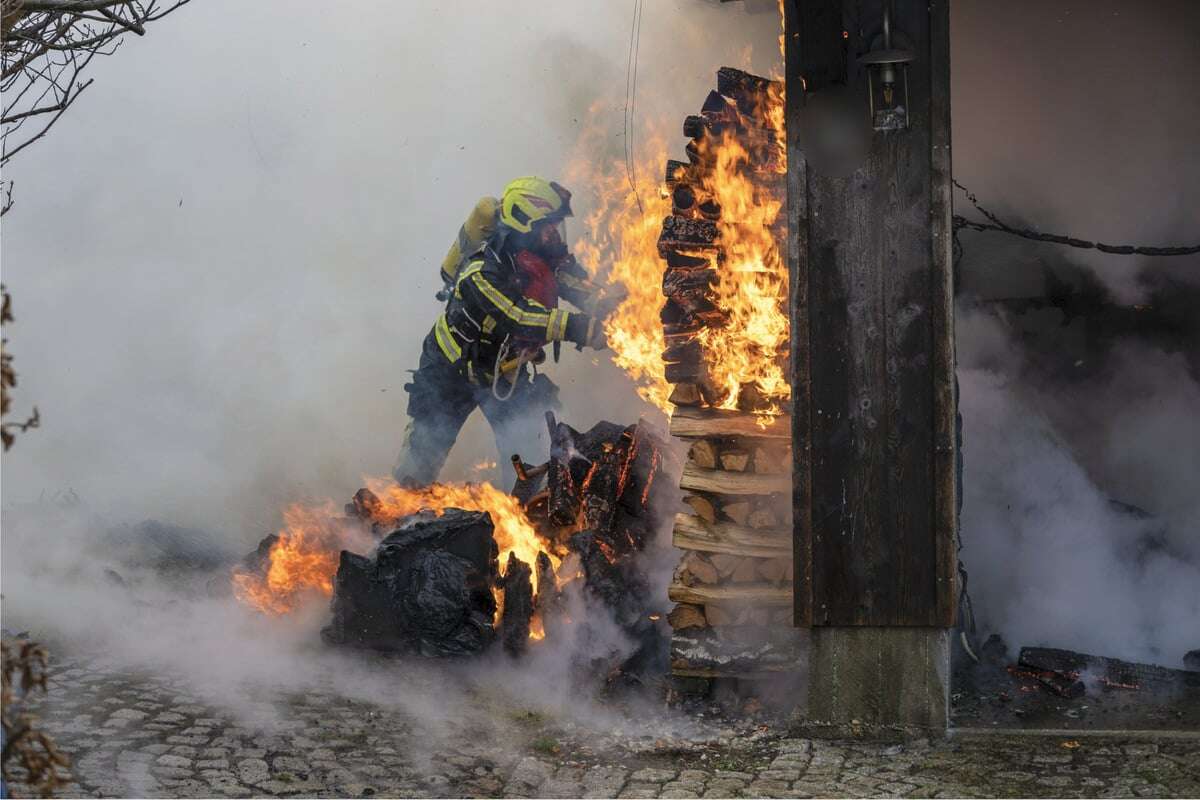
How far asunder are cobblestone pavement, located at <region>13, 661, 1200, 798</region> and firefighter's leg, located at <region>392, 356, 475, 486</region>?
10.4 ft

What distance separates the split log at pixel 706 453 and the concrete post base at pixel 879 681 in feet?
3.45

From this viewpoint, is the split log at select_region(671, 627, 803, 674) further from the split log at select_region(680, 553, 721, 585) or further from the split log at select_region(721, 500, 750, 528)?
the split log at select_region(721, 500, 750, 528)

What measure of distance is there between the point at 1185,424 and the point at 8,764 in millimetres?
8347

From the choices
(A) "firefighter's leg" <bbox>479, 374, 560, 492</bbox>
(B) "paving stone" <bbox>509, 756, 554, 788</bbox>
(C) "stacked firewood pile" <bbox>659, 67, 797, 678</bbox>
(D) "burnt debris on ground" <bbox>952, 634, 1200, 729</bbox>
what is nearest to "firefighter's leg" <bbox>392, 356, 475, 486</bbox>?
(A) "firefighter's leg" <bbox>479, 374, 560, 492</bbox>

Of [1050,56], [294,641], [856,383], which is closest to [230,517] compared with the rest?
[294,641]

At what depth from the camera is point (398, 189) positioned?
41.3ft

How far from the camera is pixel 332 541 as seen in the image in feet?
29.5

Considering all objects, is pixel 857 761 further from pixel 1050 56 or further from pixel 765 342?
pixel 1050 56

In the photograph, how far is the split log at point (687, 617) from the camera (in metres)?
7.40

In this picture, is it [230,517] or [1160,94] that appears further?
[230,517]

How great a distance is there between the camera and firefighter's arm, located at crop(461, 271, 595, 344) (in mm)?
9258

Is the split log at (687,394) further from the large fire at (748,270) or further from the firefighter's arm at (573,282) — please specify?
the firefighter's arm at (573,282)

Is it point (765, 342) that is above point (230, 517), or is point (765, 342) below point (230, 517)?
above

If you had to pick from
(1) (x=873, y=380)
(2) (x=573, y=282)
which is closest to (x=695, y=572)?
(1) (x=873, y=380)
